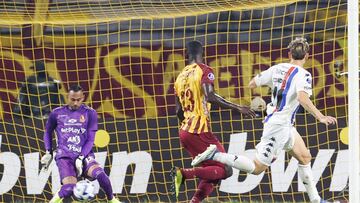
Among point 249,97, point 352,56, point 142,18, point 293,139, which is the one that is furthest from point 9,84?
point 352,56

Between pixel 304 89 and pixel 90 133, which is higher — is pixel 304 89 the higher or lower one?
the higher one

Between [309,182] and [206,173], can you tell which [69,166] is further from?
[309,182]

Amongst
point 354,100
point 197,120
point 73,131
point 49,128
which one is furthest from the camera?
point 49,128

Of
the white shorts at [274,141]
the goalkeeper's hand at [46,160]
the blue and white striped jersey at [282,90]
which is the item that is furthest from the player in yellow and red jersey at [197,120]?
the goalkeeper's hand at [46,160]

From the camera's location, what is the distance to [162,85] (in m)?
15.6

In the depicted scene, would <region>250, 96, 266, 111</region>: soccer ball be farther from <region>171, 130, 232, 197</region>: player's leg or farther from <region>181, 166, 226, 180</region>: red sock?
<region>181, 166, 226, 180</region>: red sock

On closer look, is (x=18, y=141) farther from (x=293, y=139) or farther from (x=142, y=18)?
(x=293, y=139)

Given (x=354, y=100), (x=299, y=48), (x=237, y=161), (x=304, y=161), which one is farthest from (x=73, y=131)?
(x=354, y=100)

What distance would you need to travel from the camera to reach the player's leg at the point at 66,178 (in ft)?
43.7

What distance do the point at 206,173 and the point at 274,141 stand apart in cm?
87

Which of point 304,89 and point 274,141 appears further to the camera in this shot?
point 274,141

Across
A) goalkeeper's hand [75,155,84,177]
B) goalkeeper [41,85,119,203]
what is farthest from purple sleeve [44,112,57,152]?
goalkeeper's hand [75,155,84,177]

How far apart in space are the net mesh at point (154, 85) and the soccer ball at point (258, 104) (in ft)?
1.20

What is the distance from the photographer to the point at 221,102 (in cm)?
1312
